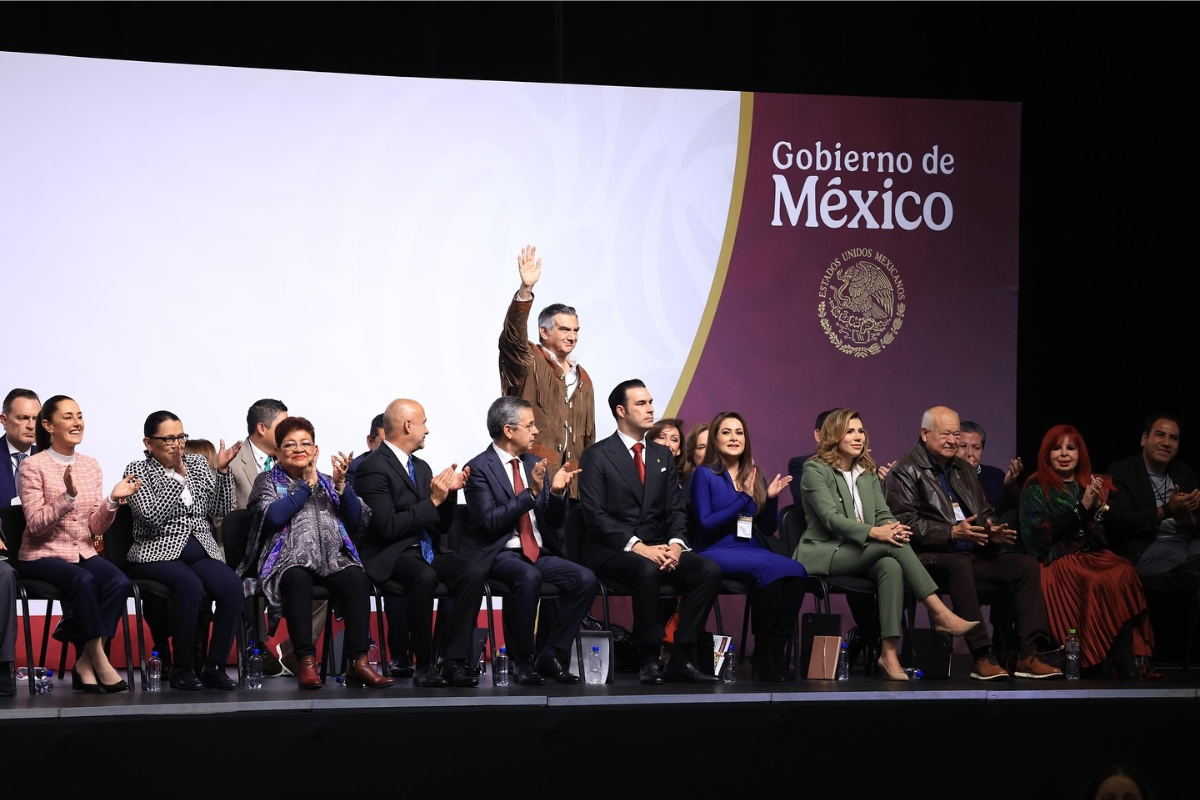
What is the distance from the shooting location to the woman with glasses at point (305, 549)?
16.3 feet

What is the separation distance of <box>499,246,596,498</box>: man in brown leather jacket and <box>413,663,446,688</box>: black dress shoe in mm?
1541

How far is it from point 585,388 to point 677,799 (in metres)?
2.46

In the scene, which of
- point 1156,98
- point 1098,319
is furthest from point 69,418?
point 1156,98

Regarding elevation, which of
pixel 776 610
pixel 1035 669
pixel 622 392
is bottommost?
pixel 1035 669

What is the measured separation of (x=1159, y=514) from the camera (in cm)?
612

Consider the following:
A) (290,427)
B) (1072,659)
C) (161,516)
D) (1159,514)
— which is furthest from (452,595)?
(1159,514)

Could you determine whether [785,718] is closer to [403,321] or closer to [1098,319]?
[403,321]

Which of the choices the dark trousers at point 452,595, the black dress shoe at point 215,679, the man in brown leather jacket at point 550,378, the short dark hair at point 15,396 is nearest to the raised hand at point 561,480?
the dark trousers at point 452,595

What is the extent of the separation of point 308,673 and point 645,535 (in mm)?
1494

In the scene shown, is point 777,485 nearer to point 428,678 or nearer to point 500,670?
point 500,670

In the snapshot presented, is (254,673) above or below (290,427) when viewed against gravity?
below

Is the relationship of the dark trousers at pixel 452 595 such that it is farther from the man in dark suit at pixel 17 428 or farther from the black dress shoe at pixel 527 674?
the man in dark suit at pixel 17 428

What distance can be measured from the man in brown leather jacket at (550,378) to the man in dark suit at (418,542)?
1075 millimetres

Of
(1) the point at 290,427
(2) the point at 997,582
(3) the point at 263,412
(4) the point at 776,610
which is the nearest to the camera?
(1) the point at 290,427
